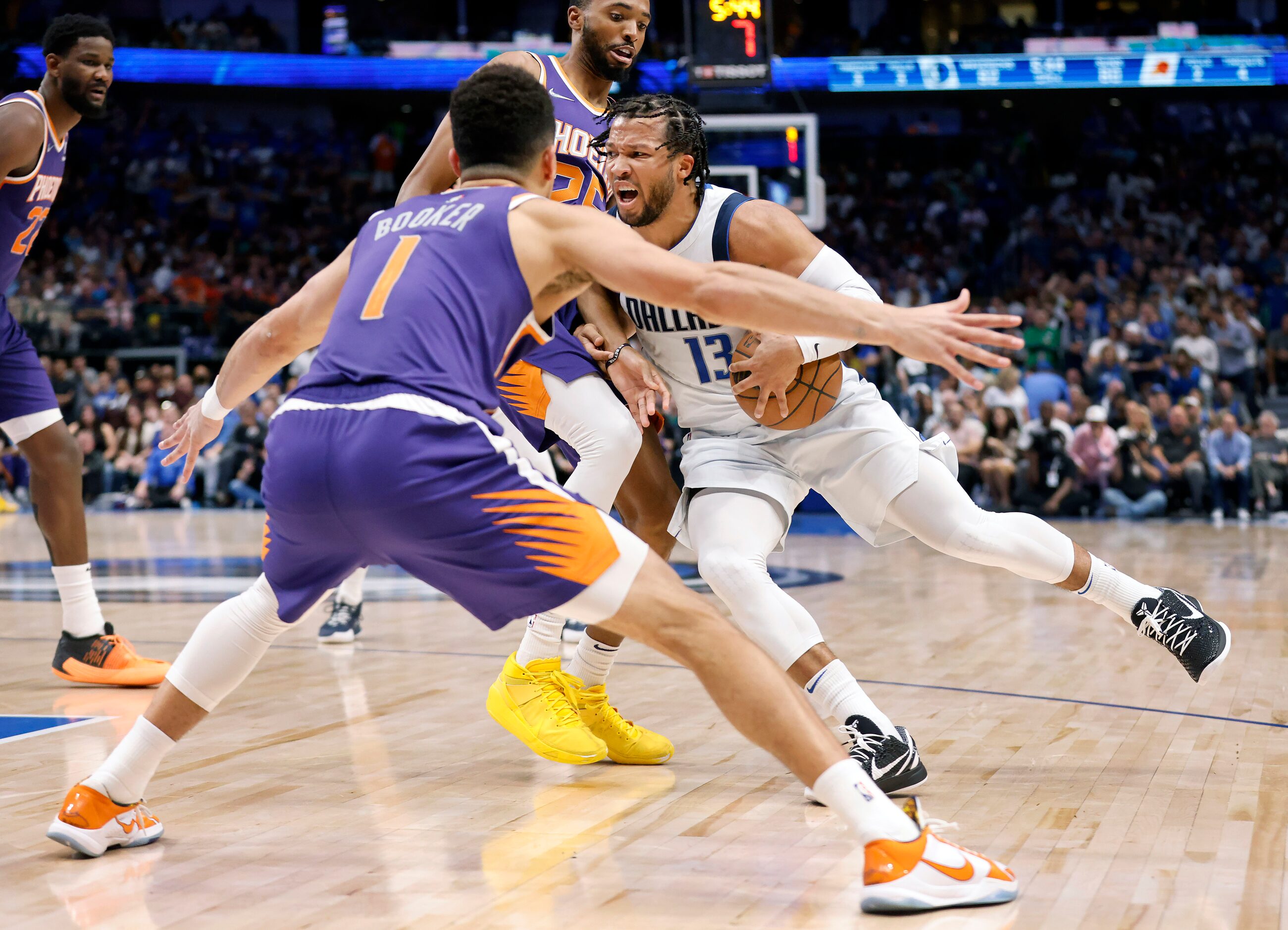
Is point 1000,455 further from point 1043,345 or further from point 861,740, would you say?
point 861,740

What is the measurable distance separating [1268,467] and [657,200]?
36.5 feet

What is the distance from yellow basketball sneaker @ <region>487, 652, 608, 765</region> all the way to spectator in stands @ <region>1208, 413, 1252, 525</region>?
10.6m

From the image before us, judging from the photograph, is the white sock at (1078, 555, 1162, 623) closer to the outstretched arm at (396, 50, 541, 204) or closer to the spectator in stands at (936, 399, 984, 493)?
the outstretched arm at (396, 50, 541, 204)

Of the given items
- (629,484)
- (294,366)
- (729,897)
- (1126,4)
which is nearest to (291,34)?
(294,366)

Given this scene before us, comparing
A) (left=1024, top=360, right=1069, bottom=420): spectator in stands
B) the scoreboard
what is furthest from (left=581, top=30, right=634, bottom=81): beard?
(left=1024, top=360, right=1069, bottom=420): spectator in stands

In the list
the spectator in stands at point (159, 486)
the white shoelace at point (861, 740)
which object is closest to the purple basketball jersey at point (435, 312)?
the white shoelace at point (861, 740)

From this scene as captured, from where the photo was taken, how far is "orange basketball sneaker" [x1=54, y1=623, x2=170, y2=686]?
4.97m

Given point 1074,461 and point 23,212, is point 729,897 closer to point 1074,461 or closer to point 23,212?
point 23,212

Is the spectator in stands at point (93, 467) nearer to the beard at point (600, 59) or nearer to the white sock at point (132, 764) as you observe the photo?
the beard at point (600, 59)

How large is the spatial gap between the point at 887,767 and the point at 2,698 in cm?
326

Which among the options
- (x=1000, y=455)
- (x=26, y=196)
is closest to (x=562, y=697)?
(x=26, y=196)

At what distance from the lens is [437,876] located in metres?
2.78

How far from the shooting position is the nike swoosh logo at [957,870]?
248 centimetres

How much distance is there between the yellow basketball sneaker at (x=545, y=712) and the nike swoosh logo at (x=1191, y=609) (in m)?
1.75
